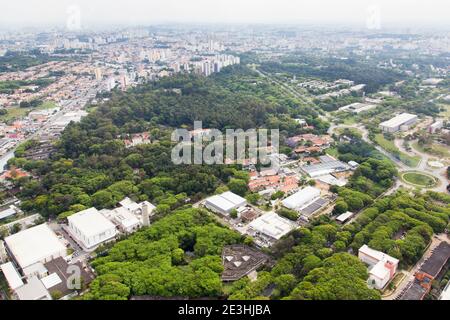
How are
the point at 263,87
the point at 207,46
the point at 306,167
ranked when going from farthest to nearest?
the point at 207,46
the point at 263,87
the point at 306,167

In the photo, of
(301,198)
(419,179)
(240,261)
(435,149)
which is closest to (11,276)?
(240,261)

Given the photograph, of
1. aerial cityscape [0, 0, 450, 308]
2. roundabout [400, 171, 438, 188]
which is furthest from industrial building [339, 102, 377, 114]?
roundabout [400, 171, 438, 188]

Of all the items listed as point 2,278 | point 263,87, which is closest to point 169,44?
point 263,87

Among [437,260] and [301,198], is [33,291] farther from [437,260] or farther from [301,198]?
[437,260]

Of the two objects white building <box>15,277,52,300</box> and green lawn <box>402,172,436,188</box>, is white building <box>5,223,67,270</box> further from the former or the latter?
green lawn <box>402,172,436,188</box>

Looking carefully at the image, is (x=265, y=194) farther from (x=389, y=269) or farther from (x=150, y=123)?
(x=150, y=123)

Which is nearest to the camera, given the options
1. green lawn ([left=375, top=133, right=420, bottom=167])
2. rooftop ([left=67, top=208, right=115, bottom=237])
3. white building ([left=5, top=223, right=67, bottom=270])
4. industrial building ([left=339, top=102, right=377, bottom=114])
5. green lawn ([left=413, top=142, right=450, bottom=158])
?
white building ([left=5, top=223, right=67, bottom=270])

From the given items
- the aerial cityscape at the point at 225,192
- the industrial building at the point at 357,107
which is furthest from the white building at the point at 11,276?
the industrial building at the point at 357,107
